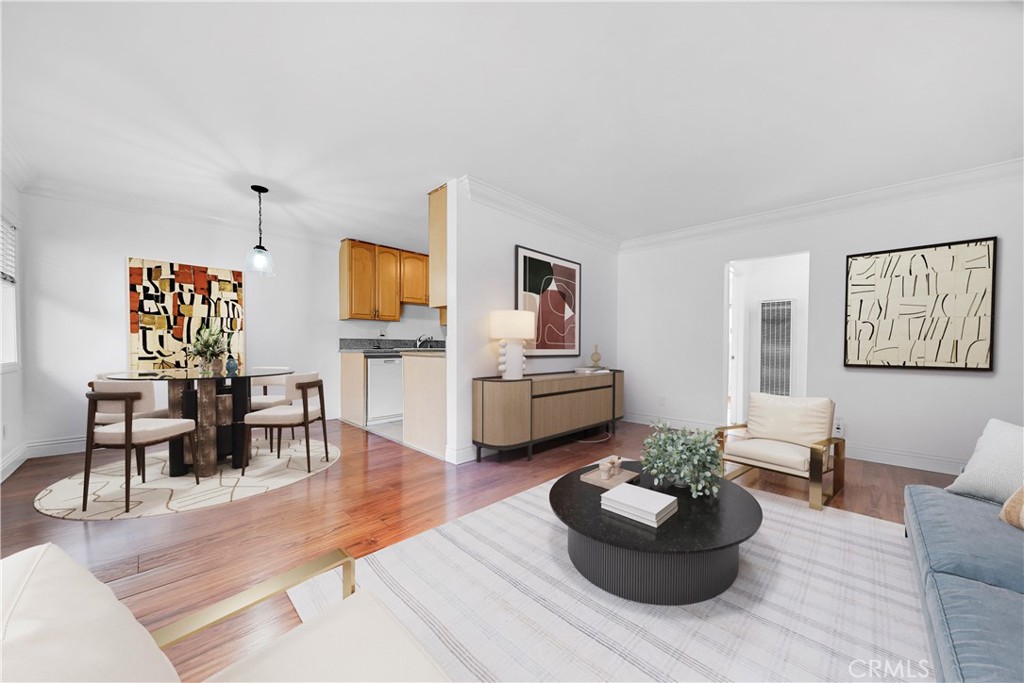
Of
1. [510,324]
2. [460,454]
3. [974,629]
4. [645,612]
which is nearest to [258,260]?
[510,324]

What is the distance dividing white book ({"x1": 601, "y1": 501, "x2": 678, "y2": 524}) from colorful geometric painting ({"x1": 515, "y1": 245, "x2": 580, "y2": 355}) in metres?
2.57

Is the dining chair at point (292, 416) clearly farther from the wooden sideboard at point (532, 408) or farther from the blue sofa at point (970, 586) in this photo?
the blue sofa at point (970, 586)

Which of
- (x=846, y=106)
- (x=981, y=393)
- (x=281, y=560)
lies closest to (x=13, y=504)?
(x=281, y=560)

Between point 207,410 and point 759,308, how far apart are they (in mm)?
7029

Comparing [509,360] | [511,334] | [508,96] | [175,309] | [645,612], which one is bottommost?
[645,612]

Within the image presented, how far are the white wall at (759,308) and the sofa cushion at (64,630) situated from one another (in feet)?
21.5

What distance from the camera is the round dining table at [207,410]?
10.5ft

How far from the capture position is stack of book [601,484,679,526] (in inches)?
68.7

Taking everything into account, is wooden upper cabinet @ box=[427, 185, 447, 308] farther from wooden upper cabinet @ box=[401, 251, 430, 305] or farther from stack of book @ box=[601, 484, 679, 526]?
stack of book @ box=[601, 484, 679, 526]

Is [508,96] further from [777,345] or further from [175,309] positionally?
[777,345]

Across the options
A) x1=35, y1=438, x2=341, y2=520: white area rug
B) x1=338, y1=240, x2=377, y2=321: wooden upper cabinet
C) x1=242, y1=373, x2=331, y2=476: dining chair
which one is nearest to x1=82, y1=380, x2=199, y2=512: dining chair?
x1=35, y1=438, x2=341, y2=520: white area rug

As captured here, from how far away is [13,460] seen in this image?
3.27m

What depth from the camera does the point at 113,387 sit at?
2730 millimetres

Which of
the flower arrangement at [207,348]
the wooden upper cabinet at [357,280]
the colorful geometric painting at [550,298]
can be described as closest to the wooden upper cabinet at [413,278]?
the wooden upper cabinet at [357,280]
